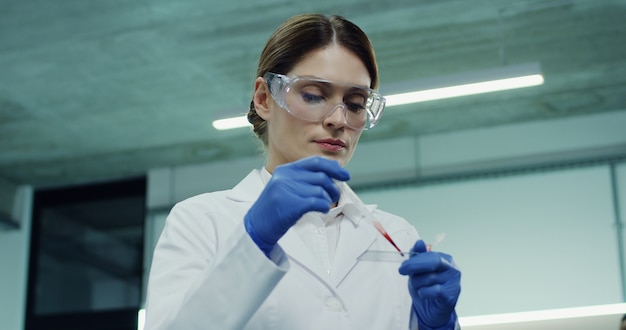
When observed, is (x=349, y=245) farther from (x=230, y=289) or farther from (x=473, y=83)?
(x=473, y=83)

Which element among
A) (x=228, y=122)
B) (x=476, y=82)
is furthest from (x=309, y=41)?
(x=228, y=122)

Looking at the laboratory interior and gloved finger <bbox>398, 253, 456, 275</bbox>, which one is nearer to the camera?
gloved finger <bbox>398, 253, 456, 275</bbox>

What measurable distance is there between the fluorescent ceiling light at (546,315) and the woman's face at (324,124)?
5070 millimetres

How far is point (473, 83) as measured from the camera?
15.4ft

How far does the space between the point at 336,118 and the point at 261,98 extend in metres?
0.20

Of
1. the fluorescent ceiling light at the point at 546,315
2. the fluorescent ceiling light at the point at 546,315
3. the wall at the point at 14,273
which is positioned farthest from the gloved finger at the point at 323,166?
the wall at the point at 14,273

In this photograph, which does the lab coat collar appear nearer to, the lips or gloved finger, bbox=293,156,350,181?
the lips

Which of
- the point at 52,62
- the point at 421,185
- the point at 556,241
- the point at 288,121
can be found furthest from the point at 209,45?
the point at 288,121

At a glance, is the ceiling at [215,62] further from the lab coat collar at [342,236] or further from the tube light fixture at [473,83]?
the lab coat collar at [342,236]

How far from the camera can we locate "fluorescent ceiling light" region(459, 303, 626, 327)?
19.6ft

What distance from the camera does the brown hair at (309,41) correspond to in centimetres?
138

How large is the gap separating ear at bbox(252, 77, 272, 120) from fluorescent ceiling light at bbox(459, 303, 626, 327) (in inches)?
198

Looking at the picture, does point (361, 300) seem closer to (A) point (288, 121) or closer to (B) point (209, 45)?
(A) point (288, 121)

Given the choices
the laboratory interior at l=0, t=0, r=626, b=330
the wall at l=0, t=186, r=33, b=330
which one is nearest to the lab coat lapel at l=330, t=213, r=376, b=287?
the laboratory interior at l=0, t=0, r=626, b=330
